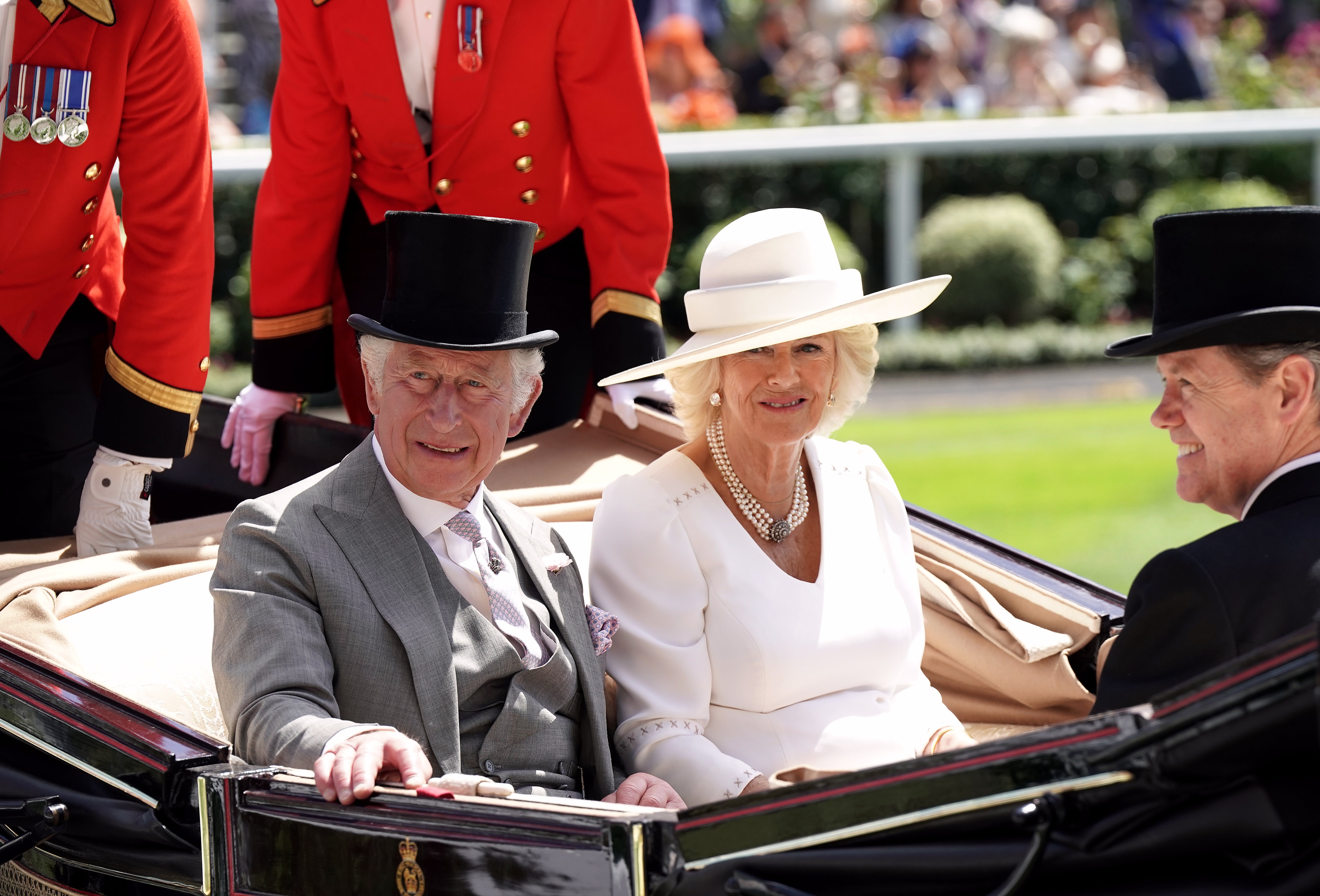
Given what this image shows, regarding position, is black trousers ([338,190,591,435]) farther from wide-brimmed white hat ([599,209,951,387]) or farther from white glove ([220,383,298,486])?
wide-brimmed white hat ([599,209,951,387])

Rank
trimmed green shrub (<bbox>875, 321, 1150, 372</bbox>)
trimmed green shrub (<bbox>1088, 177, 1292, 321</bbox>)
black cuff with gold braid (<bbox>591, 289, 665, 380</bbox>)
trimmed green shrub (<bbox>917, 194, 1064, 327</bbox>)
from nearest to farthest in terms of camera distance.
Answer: black cuff with gold braid (<bbox>591, 289, 665, 380</bbox>)
trimmed green shrub (<bbox>875, 321, 1150, 372</bbox>)
trimmed green shrub (<bbox>917, 194, 1064, 327</bbox>)
trimmed green shrub (<bbox>1088, 177, 1292, 321</bbox>)

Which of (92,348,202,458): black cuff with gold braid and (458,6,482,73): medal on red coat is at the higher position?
(458,6,482,73): medal on red coat

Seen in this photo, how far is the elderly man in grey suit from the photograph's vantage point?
2.06 metres

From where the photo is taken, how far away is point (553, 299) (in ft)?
11.4

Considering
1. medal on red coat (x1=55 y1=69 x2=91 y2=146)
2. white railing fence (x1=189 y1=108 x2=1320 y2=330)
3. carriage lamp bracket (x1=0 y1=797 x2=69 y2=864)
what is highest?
medal on red coat (x1=55 y1=69 x2=91 y2=146)

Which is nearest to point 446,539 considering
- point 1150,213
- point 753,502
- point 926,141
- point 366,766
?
point 366,766

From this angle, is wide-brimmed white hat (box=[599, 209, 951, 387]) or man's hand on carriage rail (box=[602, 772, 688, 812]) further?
wide-brimmed white hat (box=[599, 209, 951, 387])

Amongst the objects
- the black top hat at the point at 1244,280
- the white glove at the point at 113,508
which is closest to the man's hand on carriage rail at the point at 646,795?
the black top hat at the point at 1244,280

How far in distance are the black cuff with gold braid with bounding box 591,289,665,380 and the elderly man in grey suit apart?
95 centimetres

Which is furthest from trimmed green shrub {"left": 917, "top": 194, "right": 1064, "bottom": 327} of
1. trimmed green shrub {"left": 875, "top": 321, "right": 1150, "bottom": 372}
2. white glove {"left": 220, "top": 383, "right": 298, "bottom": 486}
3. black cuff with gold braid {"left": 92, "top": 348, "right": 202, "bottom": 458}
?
black cuff with gold braid {"left": 92, "top": 348, "right": 202, "bottom": 458}

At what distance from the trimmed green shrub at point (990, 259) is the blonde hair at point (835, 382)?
9220mm

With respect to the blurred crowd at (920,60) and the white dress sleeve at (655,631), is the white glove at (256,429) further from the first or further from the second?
the blurred crowd at (920,60)

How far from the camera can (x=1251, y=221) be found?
2.02m

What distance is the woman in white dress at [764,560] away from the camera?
8.02 ft
